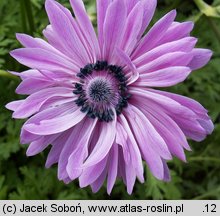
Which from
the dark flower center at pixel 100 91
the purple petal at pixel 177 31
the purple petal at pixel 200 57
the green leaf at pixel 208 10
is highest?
the purple petal at pixel 177 31

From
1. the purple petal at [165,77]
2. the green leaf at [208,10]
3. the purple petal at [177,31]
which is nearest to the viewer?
the purple petal at [165,77]

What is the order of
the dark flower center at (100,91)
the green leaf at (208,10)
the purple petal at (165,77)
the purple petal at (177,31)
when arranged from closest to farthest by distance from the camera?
1. the purple petal at (165,77)
2. the purple petal at (177,31)
3. the dark flower center at (100,91)
4. the green leaf at (208,10)

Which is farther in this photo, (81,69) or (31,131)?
(81,69)

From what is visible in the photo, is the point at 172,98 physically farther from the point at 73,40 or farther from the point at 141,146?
the point at 73,40

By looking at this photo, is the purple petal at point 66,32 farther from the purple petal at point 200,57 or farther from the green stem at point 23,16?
the green stem at point 23,16

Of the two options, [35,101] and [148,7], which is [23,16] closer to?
[35,101]

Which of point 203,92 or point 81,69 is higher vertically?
point 81,69

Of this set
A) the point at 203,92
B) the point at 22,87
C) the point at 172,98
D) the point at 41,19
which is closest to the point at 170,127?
the point at 172,98

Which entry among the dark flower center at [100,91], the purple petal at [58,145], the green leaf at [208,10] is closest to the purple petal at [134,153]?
the dark flower center at [100,91]
